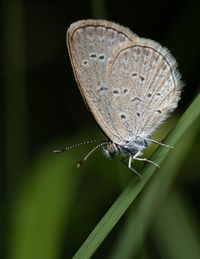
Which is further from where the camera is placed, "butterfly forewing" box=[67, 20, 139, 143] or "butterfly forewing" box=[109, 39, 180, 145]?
"butterfly forewing" box=[109, 39, 180, 145]

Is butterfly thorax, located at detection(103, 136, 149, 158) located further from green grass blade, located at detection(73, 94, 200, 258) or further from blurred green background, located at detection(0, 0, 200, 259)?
green grass blade, located at detection(73, 94, 200, 258)

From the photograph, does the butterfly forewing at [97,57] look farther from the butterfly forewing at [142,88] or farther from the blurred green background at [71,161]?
the blurred green background at [71,161]

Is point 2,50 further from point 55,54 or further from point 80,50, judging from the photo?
point 80,50

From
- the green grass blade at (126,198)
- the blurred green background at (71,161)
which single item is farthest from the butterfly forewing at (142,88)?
the green grass blade at (126,198)

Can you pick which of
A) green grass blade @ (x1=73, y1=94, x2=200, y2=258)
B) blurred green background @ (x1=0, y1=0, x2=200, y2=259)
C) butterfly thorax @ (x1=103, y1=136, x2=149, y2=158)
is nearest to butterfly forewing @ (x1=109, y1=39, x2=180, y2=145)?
butterfly thorax @ (x1=103, y1=136, x2=149, y2=158)

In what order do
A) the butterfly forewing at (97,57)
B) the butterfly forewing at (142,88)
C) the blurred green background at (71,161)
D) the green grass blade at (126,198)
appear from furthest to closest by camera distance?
the blurred green background at (71,161), the butterfly forewing at (142,88), the butterfly forewing at (97,57), the green grass blade at (126,198)

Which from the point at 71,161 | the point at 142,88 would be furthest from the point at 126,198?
the point at 71,161
